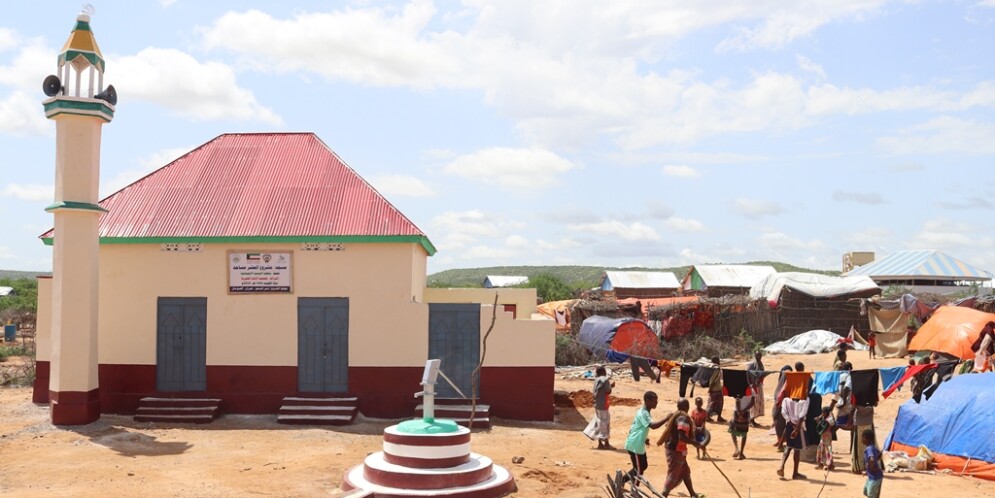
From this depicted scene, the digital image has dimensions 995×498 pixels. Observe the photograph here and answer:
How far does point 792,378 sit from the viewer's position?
12633mm

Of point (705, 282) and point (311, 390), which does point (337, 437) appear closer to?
point (311, 390)

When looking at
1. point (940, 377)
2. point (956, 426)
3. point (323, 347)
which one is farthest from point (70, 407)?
point (940, 377)

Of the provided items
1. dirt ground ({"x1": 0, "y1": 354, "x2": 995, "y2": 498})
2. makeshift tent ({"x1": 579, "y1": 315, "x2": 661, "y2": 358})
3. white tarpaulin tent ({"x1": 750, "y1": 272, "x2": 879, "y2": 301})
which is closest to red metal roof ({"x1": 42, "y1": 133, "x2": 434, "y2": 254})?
dirt ground ({"x1": 0, "y1": 354, "x2": 995, "y2": 498})

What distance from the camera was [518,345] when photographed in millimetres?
15672

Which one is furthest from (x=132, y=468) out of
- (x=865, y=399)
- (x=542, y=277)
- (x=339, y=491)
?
(x=542, y=277)

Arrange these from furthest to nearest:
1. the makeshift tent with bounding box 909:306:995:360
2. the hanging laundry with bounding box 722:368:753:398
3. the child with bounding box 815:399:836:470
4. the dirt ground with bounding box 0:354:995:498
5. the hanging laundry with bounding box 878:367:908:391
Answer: the makeshift tent with bounding box 909:306:995:360, the hanging laundry with bounding box 722:368:753:398, the hanging laundry with bounding box 878:367:908:391, the child with bounding box 815:399:836:470, the dirt ground with bounding box 0:354:995:498

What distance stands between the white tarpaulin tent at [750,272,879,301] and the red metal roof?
17.8 metres

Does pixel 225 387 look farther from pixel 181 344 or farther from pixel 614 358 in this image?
pixel 614 358

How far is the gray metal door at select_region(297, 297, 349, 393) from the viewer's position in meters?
15.7

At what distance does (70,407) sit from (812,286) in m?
25.5

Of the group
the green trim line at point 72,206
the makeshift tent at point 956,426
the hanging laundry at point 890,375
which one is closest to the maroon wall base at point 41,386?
the green trim line at point 72,206

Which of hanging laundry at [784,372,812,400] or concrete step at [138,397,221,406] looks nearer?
hanging laundry at [784,372,812,400]

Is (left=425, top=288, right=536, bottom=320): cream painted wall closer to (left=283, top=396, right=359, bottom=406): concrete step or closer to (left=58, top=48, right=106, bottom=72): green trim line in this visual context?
(left=283, top=396, right=359, bottom=406): concrete step

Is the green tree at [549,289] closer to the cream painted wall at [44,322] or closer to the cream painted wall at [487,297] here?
the cream painted wall at [487,297]
